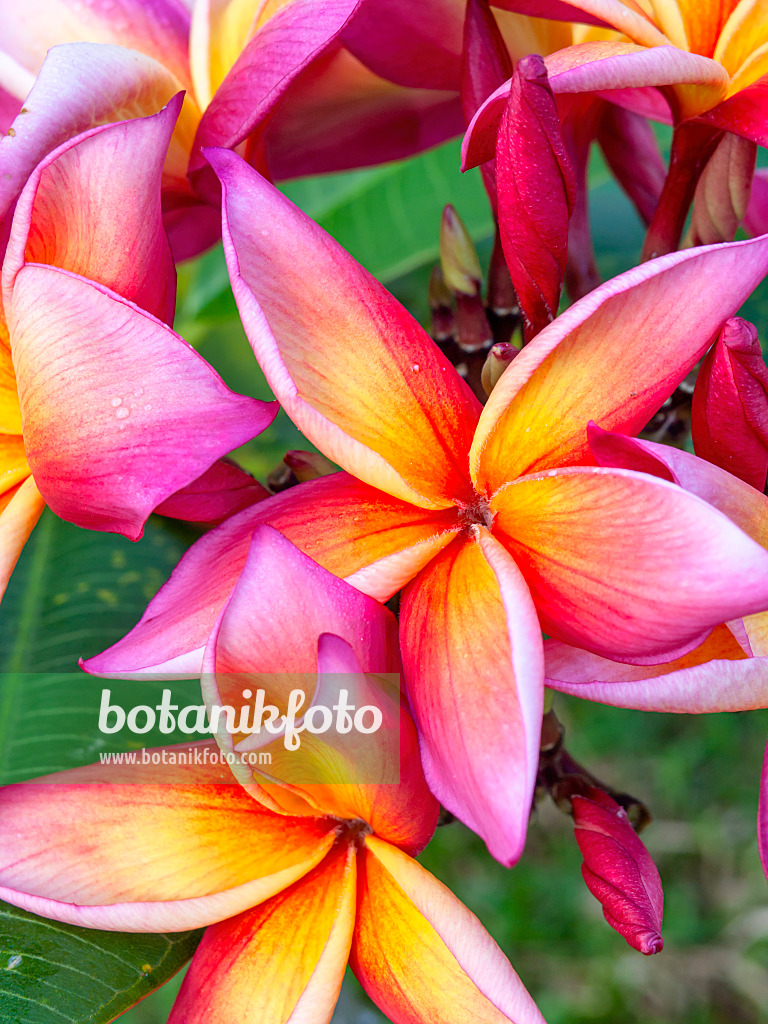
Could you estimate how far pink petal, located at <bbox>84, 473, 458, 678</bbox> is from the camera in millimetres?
493

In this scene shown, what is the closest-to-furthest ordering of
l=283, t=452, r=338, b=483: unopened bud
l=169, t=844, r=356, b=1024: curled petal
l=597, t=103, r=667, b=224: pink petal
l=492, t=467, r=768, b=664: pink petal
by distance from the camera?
l=492, t=467, r=768, b=664: pink petal → l=169, t=844, r=356, b=1024: curled petal → l=283, t=452, r=338, b=483: unopened bud → l=597, t=103, r=667, b=224: pink petal

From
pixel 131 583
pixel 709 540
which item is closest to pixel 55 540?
pixel 131 583

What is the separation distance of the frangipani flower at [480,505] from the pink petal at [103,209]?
0.18 ft

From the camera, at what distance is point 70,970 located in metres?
0.58

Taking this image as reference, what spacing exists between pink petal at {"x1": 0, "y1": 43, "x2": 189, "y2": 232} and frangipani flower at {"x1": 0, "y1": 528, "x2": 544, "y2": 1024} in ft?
0.86

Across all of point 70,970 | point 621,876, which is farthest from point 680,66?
point 70,970

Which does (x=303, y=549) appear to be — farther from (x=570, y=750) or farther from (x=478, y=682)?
(x=570, y=750)

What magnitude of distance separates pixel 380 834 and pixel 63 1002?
21cm

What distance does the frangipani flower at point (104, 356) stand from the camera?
476 millimetres

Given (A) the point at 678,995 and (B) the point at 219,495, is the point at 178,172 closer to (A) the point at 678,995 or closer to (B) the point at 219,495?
(B) the point at 219,495

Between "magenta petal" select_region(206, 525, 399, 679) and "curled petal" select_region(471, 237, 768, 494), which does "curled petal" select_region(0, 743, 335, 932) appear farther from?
"curled petal" select_region(471, 237, 768, 494)

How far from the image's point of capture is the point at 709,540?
412mm

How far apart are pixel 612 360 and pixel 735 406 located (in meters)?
0.07

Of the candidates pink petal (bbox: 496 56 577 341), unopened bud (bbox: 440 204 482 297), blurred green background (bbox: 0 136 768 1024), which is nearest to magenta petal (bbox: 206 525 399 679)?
pink petal (bbox: 496 56 577 341)
